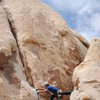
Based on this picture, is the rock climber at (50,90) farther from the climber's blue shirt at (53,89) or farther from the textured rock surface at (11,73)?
the textured rock surface at (11,73)

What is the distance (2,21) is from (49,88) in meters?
4.38

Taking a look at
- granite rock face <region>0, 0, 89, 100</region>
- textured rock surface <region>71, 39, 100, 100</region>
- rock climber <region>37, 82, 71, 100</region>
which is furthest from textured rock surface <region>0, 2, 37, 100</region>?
textured rock surface <region>71, 39, 100, 100</region>

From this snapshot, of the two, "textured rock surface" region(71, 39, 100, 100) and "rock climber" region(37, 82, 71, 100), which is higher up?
"textured rock surface" region(71, 39, 100, 100)

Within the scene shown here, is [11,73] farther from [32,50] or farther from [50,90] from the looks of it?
[32,50]

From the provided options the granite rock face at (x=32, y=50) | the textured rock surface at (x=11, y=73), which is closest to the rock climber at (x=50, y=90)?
the granite rock face at (x=32, y=50)

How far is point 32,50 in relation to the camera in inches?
653

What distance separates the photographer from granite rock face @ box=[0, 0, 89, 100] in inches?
557

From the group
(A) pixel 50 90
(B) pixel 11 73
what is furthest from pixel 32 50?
(B) pixel 11 73

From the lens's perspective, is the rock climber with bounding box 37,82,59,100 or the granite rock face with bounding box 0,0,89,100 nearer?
the granite rock face with bounding box 0,0,89,100

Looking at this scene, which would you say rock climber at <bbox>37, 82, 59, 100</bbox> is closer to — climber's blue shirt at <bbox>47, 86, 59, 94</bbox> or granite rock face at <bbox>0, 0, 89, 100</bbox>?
climber's blue shirt at <bbox>47, 86, 59, 94</bbox>

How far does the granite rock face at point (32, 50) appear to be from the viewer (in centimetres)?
1416

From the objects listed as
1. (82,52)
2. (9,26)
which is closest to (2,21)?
(9,26)

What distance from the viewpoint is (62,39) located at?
1859 cm

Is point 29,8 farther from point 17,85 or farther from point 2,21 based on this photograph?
point 17,85
